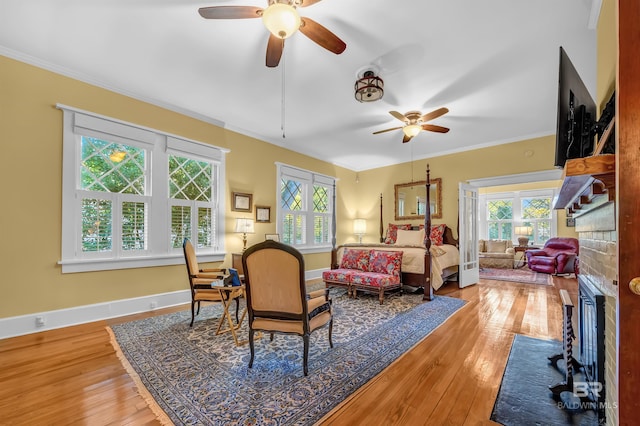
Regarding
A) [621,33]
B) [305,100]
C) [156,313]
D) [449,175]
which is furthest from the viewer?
[449,175]

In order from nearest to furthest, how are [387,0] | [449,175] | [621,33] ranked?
1. [621,33]
2. [387,0]
3. [449,175]

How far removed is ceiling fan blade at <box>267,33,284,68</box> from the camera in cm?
207

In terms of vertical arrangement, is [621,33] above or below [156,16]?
below

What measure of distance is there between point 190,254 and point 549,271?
7786 mm

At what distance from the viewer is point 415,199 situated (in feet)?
21.3

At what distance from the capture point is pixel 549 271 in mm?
6453

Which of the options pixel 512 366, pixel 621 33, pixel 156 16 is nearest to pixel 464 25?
pixel 621 33

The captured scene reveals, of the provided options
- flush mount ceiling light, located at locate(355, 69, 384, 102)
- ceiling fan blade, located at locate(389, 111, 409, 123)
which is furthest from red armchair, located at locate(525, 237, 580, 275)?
flush mount ceiling light, located at locate(355, 69, 384, 102)

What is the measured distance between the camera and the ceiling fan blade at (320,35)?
1.91 meters

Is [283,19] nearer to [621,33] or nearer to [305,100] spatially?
[621,33]

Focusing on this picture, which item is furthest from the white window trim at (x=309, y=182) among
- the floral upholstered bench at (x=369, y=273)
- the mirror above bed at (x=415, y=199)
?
the mirror above bed at (x=415, y=199)

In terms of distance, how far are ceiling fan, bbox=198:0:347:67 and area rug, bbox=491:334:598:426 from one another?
2708 millimetres

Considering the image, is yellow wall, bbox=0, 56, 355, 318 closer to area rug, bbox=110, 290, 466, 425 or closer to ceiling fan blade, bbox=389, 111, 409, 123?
area rug, bbox=110, 290, 466, 425

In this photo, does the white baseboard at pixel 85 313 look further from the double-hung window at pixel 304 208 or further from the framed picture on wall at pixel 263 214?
the double-hung window at pixel 304 208
